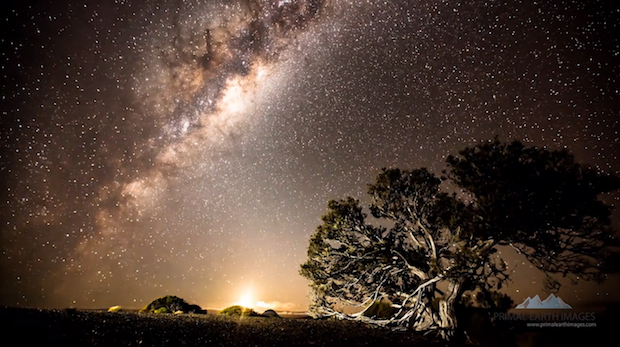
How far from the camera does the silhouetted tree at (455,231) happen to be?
12.1 metres

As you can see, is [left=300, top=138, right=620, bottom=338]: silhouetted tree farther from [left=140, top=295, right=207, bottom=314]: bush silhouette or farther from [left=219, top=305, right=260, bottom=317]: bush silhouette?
[left=140, top=295, right=207, bottom=314]: bush silhouette

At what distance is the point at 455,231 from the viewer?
15.0m

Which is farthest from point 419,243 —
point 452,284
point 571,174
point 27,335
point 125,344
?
point 27,335

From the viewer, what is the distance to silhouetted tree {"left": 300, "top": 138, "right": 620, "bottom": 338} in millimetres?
12102

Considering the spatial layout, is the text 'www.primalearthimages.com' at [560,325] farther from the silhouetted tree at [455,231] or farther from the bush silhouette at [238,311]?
the bush silhouette at [238,311]

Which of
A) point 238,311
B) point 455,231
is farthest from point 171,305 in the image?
point 455,231

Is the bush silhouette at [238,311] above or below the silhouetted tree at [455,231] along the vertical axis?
below

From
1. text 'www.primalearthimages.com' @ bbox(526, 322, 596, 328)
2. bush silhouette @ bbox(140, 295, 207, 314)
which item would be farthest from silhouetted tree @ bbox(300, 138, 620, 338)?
bush silhouette @ bbox(140, 295, 207, 314)

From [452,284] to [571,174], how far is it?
7.09m

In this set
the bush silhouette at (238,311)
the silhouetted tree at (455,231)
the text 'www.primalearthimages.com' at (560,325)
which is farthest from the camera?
the bush silhouette at (238,311)

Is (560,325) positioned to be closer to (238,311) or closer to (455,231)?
(455,231)

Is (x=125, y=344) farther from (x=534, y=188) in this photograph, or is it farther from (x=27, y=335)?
(x=534, y=188)

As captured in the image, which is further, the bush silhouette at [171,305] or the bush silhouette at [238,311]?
the bush silhouette at [171,305]

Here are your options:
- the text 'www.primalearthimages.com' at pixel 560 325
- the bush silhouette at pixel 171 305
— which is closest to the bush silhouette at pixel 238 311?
the bush silhouette at pixel 171 305
